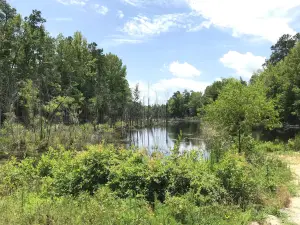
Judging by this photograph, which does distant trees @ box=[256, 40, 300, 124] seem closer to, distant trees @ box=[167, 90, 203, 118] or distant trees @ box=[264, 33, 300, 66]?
distant trees @ box=[264, 33, 300, 66]

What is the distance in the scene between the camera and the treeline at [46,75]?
23.6m

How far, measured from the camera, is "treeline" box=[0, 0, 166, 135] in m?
23.6

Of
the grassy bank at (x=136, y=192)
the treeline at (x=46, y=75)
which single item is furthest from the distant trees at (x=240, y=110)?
the treeline at (x=46, y=75)

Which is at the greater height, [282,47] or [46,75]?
[282,47]

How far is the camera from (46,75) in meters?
37.8

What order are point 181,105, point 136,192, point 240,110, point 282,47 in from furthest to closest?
point 181,105 < point 282,47 < point 240,110 < point 136,192

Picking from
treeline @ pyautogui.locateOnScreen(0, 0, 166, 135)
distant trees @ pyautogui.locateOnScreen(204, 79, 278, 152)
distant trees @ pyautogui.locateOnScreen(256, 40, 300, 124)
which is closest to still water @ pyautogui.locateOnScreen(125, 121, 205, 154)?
distant trees @ pyautogui.locateOnScreen(204, 79, 278, 152)

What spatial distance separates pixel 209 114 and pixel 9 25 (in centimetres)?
2571

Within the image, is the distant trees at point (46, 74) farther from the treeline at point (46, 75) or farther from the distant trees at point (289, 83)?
the distant trees at point (289, 83)

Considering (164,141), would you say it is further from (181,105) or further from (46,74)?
(181,105)

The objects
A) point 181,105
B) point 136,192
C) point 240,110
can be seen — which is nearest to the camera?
→ point 136,192

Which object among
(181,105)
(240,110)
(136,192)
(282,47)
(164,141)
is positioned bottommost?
(164,141)

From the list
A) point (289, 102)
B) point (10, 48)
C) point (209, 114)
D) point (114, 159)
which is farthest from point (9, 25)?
point (289, 102)

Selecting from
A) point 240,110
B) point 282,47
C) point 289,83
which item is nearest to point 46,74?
point 240,110
